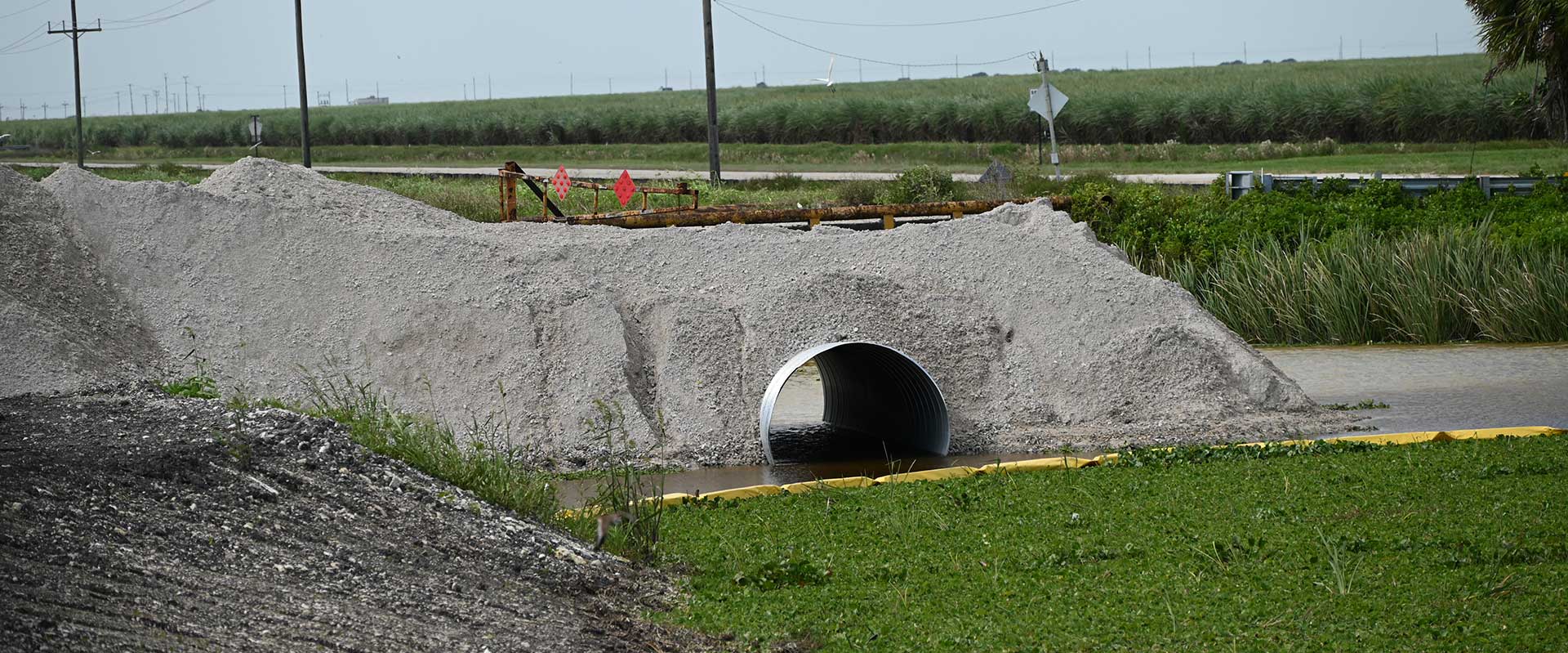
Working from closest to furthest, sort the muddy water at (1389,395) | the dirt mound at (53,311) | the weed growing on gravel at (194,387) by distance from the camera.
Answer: the weed growing on gravel at (194,387) → the dirt mound at (53,311) → the muddy water at (1389,395)

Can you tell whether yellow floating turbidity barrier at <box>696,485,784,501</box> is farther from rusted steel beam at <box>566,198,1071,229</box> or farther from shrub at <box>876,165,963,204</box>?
shrub at <box>876,165,963,204</box>

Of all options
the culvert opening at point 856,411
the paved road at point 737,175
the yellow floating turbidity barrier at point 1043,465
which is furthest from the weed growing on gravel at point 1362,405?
the paved road at point 737,175

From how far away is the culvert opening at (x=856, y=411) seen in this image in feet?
38.4

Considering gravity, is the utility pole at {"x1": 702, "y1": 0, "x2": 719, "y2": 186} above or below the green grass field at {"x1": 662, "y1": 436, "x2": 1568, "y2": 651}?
above

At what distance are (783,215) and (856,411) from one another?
5543mm

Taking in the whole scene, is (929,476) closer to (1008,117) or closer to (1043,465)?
(1043,465)

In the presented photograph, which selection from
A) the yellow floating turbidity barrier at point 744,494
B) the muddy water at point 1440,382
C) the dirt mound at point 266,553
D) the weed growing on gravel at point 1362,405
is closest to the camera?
the dirt mound at point 266,553

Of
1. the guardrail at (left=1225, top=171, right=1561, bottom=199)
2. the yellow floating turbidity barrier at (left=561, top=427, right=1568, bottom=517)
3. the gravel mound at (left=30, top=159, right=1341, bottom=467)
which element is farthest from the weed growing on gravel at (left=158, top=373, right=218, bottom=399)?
the guardrail at (left=1225, top=171, right=1561, bottom=199)

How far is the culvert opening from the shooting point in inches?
461

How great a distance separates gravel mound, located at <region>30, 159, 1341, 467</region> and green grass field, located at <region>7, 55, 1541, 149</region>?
17.4 meters

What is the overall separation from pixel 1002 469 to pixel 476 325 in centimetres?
556

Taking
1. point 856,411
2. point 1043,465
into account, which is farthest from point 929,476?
point 856,411

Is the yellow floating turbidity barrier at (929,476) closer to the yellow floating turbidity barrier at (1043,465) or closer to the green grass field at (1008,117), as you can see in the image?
the yellow floating turbidity barrier at (1043,465)

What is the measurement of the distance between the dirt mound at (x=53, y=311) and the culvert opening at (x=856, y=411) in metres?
5.69
